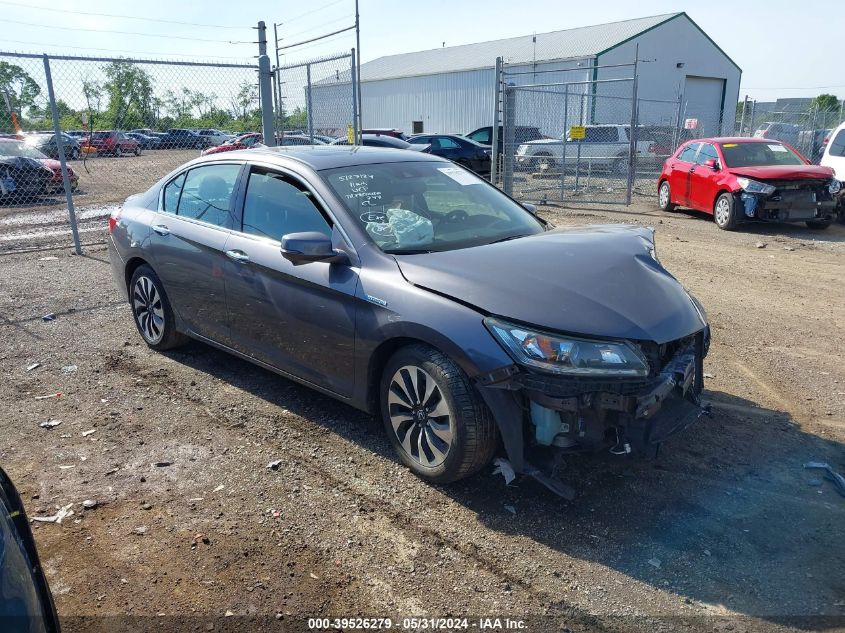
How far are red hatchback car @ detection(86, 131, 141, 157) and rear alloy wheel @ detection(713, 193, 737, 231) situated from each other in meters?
10.3

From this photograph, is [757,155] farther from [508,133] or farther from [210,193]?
[210,193]

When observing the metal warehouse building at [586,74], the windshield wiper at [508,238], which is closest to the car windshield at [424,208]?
the windshield wiper at [508,238]

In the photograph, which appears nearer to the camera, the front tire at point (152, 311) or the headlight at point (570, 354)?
the headlight at point (570, 354)

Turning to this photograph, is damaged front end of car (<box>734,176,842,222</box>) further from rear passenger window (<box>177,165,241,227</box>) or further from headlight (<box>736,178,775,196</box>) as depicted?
rear passenger window (<box>177,165,241,227</box>)

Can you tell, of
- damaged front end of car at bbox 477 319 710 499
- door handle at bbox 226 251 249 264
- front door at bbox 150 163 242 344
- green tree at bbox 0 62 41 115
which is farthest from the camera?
green tree at bbox 0 62 41 115

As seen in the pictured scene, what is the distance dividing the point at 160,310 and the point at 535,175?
12219 millimetres

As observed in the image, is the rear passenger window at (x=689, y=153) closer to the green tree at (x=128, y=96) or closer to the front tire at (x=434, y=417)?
the green tree at (x=128, y=96)

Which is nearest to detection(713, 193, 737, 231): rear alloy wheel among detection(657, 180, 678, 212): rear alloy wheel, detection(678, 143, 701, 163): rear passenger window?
detection(678, 143, 701, 163): rear passenger window

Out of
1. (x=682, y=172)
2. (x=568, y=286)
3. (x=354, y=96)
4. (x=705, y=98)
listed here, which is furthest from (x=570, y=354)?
(x=705, y=98)

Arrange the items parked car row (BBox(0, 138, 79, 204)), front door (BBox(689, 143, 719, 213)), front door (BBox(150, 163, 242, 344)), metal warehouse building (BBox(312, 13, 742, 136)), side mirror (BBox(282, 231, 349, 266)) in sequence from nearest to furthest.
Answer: side mirror (BBox(282, 231, 349, 266)) < front door (BBox(150, 163, 242, 344)) < front door (BBox(689, 143, 719, 213)) < parked car row (BBox(0, 138, 79, 204)) < metal warehouse building (BBox(312, 13, 742, 136))

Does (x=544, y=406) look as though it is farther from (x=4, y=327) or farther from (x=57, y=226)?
(x=57, y=226)

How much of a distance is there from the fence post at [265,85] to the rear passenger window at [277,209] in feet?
21.5

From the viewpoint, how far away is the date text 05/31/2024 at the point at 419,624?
2605mm

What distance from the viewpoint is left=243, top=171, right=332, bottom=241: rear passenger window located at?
4062 millimetres
